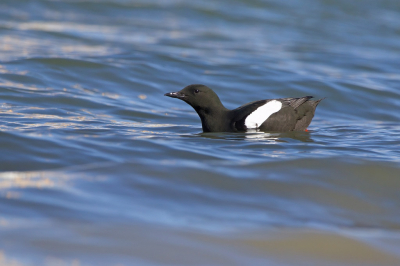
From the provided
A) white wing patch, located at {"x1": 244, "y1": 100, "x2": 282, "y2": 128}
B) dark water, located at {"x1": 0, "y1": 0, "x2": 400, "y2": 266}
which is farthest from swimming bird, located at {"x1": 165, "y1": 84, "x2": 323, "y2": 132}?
dark water, located at {"x1": 0, "y1": 0, "x2": 400, "y2": 266}

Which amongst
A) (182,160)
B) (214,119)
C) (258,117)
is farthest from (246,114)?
(182,160)

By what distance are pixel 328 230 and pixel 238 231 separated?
2.58 ft

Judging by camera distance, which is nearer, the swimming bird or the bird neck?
the swimming bird

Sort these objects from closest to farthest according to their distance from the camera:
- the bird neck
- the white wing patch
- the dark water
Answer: the dark water, the white wing patch, the bird neck

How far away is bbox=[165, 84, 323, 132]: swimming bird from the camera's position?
8133 millimetres

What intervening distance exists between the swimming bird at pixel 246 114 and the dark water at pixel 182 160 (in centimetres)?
24

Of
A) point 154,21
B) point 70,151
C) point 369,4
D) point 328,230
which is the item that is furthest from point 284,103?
point 369,4

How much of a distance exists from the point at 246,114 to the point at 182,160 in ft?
6.84

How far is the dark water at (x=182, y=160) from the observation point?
4258 mm

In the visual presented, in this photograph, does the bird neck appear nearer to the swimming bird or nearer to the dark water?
the swimming bird

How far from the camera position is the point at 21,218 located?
4457 millimetres

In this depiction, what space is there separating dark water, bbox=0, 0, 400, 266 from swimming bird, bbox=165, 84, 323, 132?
24 centimetres

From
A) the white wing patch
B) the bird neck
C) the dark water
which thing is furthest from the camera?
the bird neck

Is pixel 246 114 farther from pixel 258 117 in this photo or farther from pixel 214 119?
pixel 214 119
